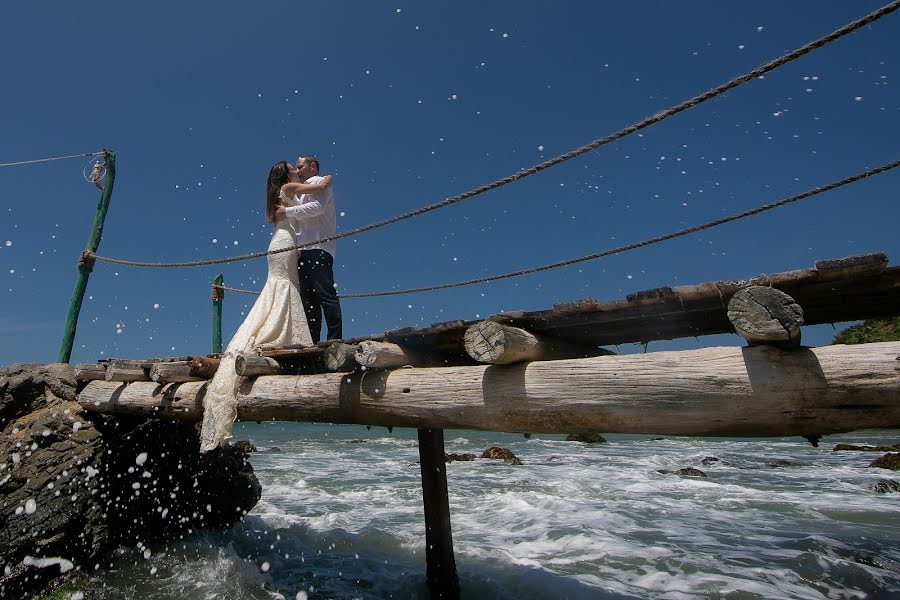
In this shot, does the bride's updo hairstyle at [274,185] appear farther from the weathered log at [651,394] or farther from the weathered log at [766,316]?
the weathered log at [766,316]

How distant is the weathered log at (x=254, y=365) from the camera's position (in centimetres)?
476

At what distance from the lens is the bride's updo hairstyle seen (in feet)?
19.8

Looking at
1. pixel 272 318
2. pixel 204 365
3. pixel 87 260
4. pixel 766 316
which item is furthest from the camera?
pixel 87 260

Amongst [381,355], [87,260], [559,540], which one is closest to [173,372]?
[381,355]

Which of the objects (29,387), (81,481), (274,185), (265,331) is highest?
(274,185)

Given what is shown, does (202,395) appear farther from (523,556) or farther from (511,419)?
(523,556)

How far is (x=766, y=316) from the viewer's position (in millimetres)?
2377

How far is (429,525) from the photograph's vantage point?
5.99m

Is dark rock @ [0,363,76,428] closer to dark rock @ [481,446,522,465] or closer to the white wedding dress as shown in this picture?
the white wedding dress

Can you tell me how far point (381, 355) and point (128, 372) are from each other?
4054mm

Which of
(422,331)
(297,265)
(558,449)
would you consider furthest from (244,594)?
(558,449)

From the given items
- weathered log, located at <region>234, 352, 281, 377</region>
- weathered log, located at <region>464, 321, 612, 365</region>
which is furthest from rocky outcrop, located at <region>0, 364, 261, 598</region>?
weathered log, located at <region>464, 321, 612, 365</region>

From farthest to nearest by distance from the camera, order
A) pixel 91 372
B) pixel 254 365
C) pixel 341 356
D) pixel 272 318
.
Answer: pixel 91 372 → pixel 272 318 → pixel 254 365 → pixel 341 356

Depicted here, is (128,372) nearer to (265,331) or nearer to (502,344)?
(265,331)
